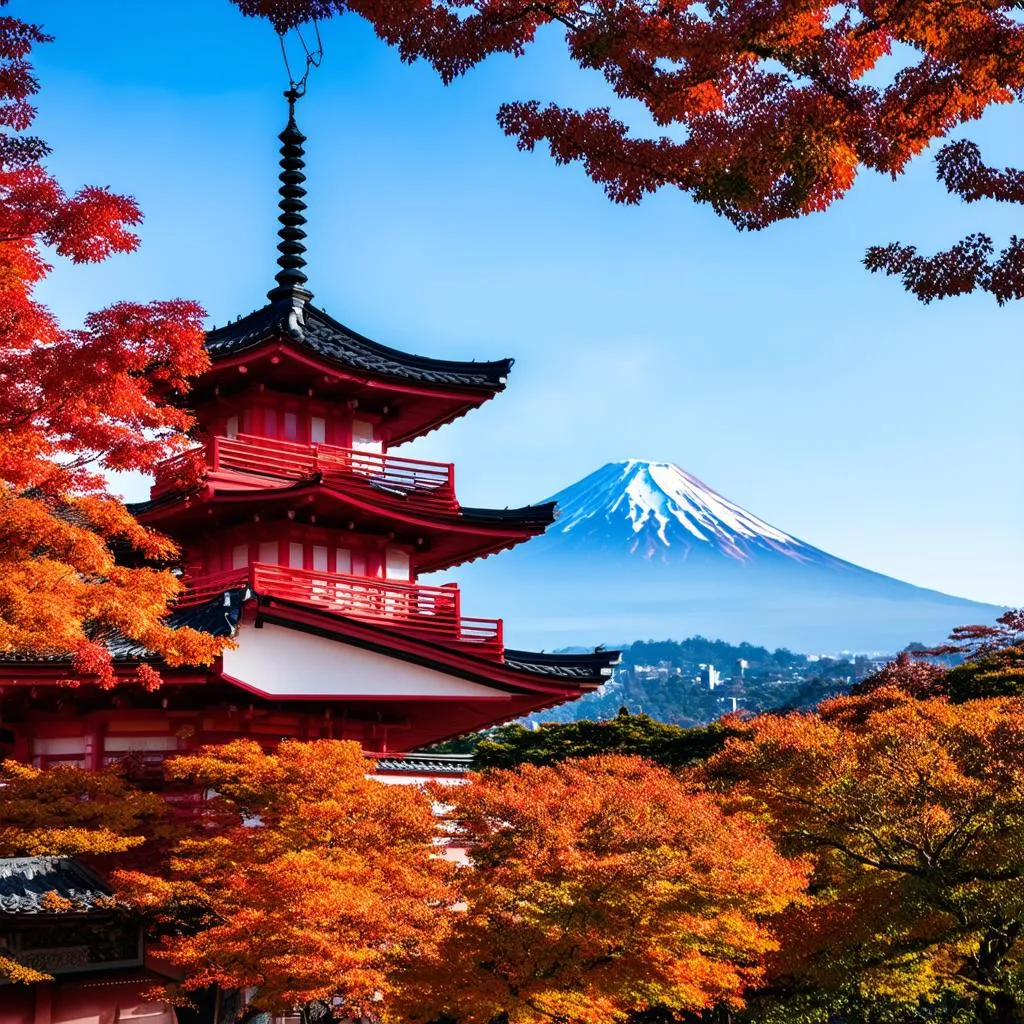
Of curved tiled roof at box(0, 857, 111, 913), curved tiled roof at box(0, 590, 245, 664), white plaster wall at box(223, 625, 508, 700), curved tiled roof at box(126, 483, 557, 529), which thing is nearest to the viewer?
curved tiled roof at box(0, 857, 111, 913)

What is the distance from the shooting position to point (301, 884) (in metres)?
11.5

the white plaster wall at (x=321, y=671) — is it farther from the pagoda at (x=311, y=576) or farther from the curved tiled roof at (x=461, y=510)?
Answer: the curved tiled roof at (x=461, y=510)

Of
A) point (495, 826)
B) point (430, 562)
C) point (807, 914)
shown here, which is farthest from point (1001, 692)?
point (495, 826)

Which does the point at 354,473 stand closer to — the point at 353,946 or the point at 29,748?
the point at 29,748

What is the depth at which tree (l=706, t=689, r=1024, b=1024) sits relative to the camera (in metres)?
11.6

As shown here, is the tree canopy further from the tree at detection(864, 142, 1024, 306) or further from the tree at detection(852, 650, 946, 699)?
the tree at detection(852, 650, 946, 699)

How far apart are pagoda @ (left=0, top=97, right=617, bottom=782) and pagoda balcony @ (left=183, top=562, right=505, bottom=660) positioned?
31 millimetres

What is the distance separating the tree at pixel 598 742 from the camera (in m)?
29.6

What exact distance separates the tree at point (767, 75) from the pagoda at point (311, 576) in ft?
26.0

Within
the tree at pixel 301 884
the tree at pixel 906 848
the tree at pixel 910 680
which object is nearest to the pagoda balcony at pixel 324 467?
the tree at pixel 301 884

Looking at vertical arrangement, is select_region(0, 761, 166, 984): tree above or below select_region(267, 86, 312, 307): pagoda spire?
below

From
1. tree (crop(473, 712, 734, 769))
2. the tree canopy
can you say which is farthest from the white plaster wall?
tree (crop(473, 712, 734, 769))

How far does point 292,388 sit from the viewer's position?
1886cm

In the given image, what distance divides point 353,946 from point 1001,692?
1709cm
